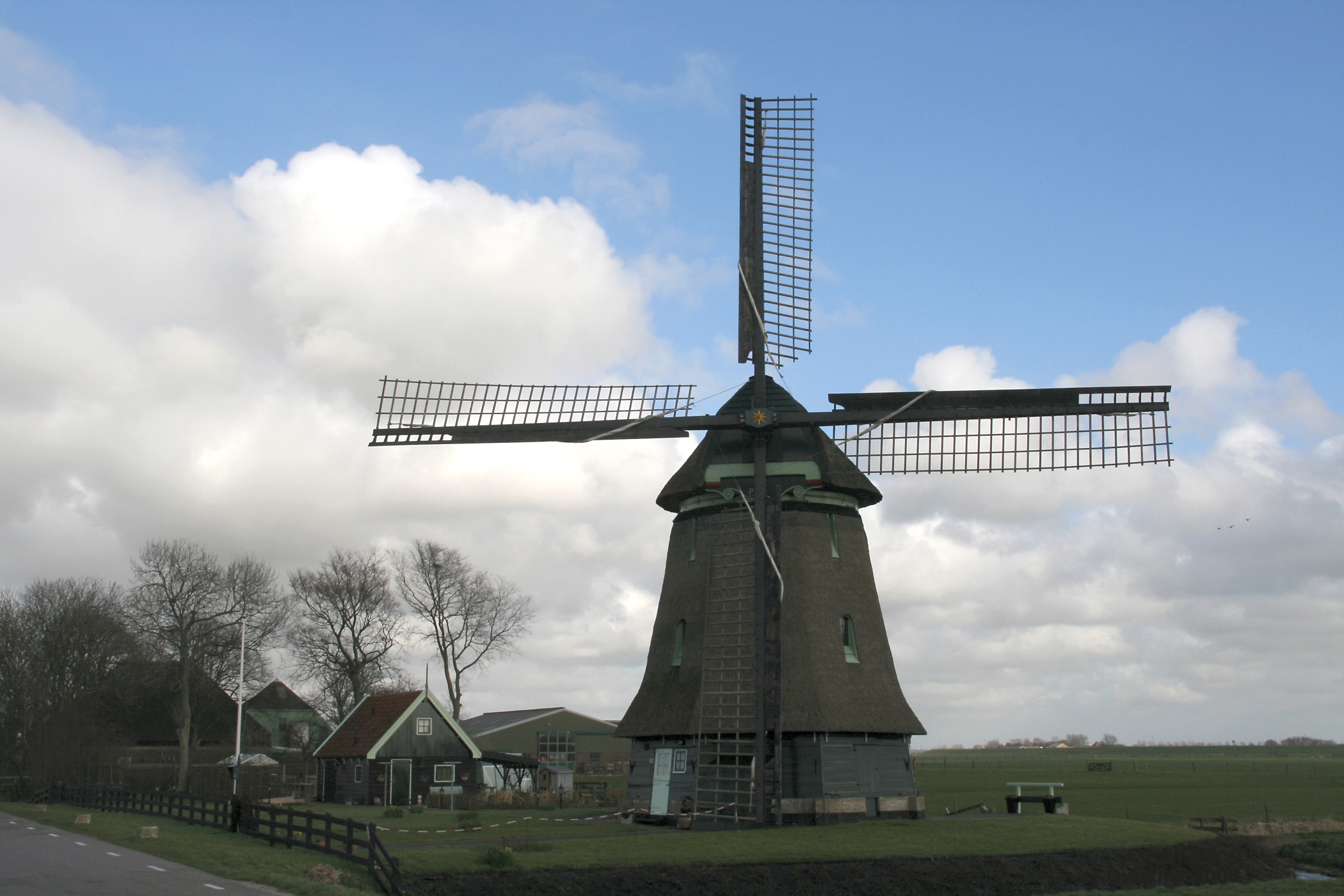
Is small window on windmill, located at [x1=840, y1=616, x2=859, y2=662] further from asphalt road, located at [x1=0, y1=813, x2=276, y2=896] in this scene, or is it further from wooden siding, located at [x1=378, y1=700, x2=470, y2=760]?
wooden siding, located at [x1=378, y1=700, x2=470, y2=760]

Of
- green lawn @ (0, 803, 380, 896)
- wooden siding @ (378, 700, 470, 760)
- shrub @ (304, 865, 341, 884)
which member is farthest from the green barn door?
shrub @ (304, 865, 341, 884)

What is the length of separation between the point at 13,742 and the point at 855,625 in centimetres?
4355

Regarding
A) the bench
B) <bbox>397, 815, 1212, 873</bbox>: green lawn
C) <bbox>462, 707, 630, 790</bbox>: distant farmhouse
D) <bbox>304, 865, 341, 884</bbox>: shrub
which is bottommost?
<bbox>462, 707, 630, 790</bbox>: distant farmhouse

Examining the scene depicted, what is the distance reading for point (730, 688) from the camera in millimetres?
24188

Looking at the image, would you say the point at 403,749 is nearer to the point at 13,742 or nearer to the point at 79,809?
the point at 79,809

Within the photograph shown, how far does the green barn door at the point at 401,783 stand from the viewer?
1542 inches

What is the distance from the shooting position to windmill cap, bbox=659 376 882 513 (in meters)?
26.4

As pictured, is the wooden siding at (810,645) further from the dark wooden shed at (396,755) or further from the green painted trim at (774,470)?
the dark wooden shed at (396,755)

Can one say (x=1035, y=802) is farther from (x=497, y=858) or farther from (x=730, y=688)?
(x=497, y=858)

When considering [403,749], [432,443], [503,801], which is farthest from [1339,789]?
[432,443]

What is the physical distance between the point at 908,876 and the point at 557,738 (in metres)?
54.3

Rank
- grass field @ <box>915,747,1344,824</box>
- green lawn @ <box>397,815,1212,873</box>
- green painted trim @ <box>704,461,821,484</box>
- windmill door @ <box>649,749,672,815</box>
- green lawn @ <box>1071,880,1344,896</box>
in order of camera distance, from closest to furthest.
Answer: green lawn @ <box>397,815,1212,873</box>, green lawn @ <box>1071,880,1344,896</box>, windmill door @ <box>649,749,672,815</box>, green painted trim @ <box>704,461,821,484</box>, grass field @ <box>915,747,1344,824</box>

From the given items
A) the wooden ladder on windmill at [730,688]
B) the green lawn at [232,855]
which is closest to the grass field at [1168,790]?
the wooden ladder on windmill at [730,688]

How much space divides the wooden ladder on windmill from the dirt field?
171 inches
